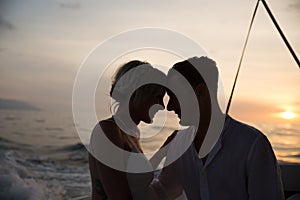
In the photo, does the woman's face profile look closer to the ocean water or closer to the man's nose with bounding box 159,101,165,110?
the man's nose with bounding box 159,101,165,110

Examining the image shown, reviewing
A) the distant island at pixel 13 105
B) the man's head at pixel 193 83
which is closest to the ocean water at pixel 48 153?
the distant island at pixel 13 105

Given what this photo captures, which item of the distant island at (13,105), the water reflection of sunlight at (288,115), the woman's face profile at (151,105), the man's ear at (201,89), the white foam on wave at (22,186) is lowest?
the distant island at (13,105)

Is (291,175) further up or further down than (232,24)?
further down

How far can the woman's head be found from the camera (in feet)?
4.94

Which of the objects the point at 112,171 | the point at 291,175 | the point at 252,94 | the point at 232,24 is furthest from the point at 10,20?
the point at 112,171

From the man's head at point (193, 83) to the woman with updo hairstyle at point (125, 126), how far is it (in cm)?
8

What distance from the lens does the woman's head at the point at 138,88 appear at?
1.51 metres

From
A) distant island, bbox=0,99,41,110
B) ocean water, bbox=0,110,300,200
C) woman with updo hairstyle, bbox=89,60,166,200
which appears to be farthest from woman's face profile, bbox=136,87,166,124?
distant island, bbox=0,99,41,110

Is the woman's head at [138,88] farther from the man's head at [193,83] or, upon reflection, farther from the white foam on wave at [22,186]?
the white foam on wave at [22,186]

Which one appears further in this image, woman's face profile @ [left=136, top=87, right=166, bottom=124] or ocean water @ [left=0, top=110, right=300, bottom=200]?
ocean water @ [left=0, top=110, right=300, bottom=200]

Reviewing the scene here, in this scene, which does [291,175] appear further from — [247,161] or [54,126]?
[54,126]

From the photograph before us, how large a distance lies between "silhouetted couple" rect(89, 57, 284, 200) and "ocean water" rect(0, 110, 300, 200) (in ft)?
15.7

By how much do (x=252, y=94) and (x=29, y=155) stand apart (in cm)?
376

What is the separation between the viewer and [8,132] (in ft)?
33.4
